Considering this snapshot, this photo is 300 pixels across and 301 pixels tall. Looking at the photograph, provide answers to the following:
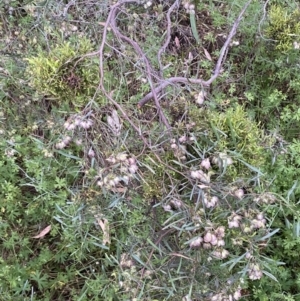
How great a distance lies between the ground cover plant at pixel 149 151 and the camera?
2.33 m

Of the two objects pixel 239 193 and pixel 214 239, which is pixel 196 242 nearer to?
pixel 214 239

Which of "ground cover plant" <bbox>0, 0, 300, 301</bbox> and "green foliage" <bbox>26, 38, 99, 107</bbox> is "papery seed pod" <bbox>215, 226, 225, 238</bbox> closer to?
"ground cover plant" <bbox>0, 0, 300, 301</bbox>

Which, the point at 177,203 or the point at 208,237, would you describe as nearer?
the point at 208,237

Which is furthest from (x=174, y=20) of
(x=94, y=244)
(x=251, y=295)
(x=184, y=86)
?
(x=251, y=295)

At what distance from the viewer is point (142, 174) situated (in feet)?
8.28

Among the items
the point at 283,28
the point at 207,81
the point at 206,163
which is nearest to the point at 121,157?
the point at 206,163

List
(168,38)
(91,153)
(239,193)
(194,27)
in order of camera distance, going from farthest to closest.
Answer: (194,27) < (168,38) < (91,153) < (239,193)

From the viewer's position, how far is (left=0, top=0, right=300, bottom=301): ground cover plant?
7.65ft

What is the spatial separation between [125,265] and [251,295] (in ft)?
2.33

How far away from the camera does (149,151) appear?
256cm

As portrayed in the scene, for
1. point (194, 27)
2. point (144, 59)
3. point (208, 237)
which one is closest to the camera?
point (208, 237)

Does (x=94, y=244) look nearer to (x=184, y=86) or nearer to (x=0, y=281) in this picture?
(x=0, y=281)

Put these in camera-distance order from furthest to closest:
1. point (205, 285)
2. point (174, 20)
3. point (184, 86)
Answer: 1. point (174, 20)
2. point (184, 86)
3. point (205, 285)

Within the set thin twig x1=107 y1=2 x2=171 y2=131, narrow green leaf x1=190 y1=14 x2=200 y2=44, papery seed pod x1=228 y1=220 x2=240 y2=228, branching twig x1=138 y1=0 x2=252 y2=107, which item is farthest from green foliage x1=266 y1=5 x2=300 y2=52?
papery seed pod x1=228 y1=220 x2=240 y2=228
